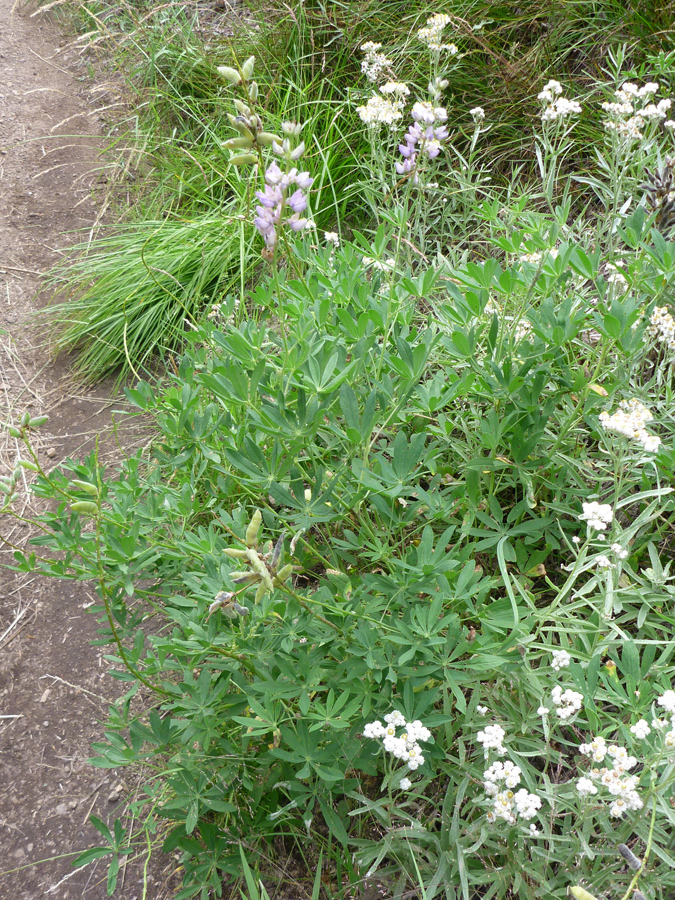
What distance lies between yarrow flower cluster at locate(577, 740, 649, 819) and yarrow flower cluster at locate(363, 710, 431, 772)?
268 mm

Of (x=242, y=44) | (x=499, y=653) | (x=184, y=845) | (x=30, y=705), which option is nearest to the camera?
(x=499, y=653)

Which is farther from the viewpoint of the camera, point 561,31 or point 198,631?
point 561,31

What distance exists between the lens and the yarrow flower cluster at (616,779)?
3.66ft

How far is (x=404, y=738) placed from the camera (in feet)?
4.07

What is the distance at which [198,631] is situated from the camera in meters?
1.44

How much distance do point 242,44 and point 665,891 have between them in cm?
470

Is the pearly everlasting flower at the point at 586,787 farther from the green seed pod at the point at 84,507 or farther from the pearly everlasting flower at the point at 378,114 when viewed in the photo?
the pearly everlasting flower at the point at 378,114

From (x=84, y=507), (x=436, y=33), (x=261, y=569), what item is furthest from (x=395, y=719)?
(x=436, y=33)

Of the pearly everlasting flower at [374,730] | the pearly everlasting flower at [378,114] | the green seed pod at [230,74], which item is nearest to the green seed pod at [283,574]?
the pearly everlasting flower at [374,730]

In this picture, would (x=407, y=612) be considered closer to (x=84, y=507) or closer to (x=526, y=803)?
(x=526, y=803)

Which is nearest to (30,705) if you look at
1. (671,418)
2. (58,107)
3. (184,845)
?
(184,845)

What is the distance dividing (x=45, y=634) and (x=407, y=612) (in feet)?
5.26

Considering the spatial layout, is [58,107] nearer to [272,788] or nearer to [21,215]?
[21,215]

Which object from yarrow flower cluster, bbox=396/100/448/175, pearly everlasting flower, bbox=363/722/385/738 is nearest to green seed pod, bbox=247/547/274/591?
pearly everlasting flower, bbox=363/722/385/738
